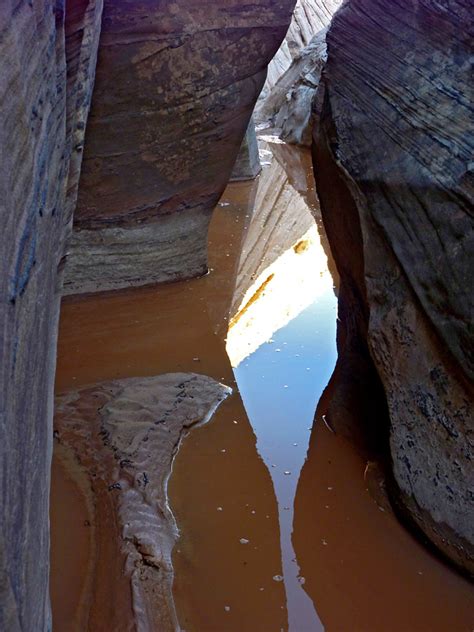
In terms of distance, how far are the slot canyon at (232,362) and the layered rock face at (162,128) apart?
11 mm

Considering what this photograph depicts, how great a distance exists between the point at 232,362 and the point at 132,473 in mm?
1067

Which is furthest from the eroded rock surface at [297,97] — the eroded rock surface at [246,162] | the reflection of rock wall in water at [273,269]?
the reflection of rock wall in water at [273,269]

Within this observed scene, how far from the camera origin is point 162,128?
150 inches

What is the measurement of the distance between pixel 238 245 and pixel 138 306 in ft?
4.11

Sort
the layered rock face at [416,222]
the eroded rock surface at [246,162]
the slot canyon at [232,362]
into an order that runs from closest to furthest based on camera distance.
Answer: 1. the slot canyon at [232,362]
2. the layered rock face at [416,222]
3. the eroded rock surface at [246,162]

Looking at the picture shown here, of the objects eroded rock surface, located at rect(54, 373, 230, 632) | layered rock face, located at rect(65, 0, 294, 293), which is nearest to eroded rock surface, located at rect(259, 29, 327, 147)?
layered rock face, located at rect(65, 0, 294, 293)

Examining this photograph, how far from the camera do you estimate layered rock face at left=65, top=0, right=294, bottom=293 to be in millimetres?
3553

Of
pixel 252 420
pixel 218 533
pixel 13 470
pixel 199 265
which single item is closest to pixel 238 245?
pixel 199 265

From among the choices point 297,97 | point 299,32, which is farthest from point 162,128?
point 299,32

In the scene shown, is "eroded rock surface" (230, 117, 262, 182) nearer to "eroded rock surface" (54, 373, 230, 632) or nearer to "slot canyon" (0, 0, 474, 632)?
"slot canyon" (0, 0, 474, 632)

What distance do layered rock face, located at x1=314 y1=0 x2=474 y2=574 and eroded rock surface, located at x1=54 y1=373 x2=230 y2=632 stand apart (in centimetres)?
75

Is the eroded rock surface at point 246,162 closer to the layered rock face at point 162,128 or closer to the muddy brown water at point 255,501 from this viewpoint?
the layered rock face at point 162,128

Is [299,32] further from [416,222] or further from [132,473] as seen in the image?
[132,473]

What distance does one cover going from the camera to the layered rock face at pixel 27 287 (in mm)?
1012
